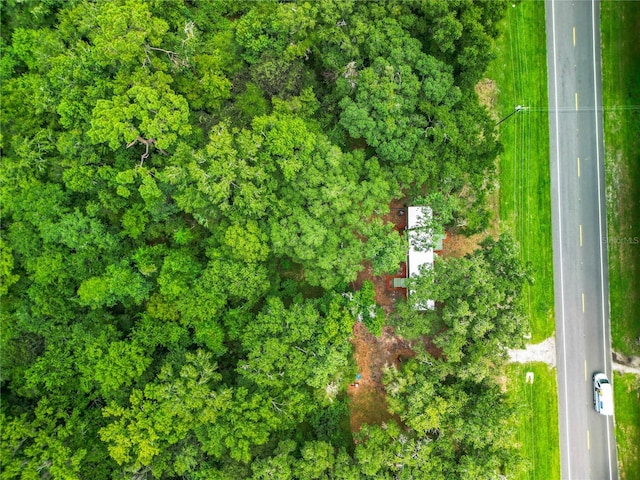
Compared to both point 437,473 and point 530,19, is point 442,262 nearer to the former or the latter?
point 437,473

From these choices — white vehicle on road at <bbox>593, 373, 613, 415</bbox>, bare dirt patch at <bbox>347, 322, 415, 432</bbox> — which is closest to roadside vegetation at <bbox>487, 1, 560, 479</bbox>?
white vehicle on road at <bbox>593, 373, 613, 415</bbox>

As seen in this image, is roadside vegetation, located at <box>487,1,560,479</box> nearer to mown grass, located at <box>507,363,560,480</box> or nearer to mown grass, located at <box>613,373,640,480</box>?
mown grass, located at <box>507,363,560,480</box>

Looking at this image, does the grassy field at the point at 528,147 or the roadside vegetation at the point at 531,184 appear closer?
the roadside vegetation at the point at 531,184

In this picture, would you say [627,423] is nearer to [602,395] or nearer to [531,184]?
[602,395]

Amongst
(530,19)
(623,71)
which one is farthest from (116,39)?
(623,71)

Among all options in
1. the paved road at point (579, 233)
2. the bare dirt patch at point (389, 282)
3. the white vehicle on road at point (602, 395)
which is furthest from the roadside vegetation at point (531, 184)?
the bare dirt patch at point (389, 282)

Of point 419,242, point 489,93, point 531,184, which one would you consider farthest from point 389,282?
point 489,93

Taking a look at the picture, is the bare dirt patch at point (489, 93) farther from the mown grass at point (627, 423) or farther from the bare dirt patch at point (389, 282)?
the mown grass at point (627, 423)

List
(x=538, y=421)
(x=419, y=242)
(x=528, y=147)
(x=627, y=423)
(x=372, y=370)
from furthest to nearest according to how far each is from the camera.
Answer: (x=528, y=147) < (x=627, y=423) < (x=372, y=370) < (x=538, y=421) < (x=419, y=242)
